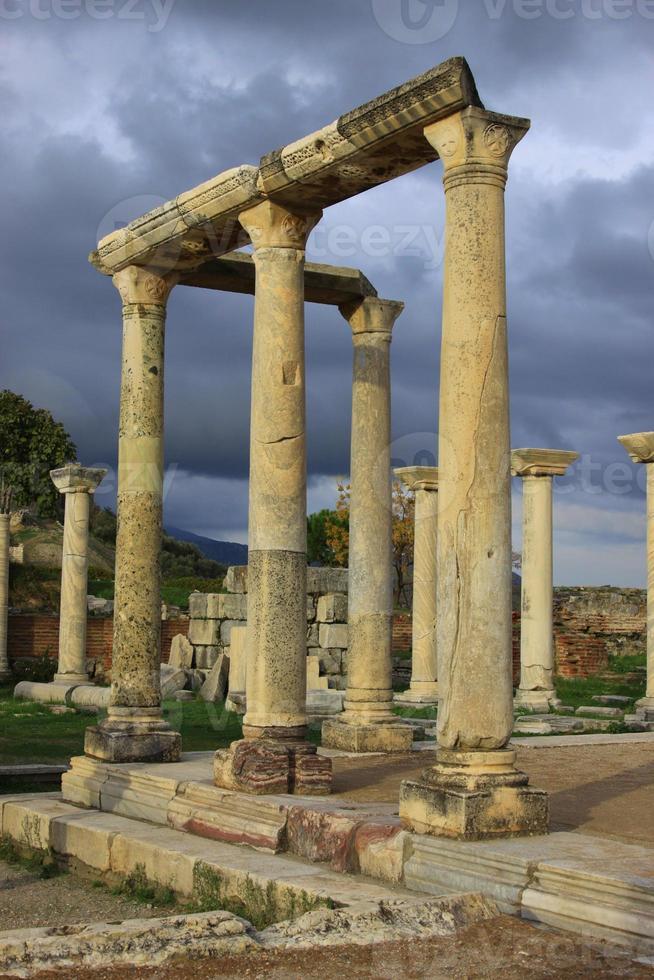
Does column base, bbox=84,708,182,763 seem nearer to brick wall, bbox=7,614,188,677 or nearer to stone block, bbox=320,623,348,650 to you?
stone block, bbox=320,623,348,650

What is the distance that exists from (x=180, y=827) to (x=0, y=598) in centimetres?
1923

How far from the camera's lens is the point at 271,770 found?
9734mm

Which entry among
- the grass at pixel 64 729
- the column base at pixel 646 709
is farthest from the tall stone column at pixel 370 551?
the column base at pixel 646 709

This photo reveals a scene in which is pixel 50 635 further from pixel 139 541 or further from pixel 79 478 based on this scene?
pixel 139 541

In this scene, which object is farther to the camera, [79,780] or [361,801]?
[79,780]

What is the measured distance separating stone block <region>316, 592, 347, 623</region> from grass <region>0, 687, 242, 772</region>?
3292 millimetres

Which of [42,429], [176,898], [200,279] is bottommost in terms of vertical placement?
[176,898]

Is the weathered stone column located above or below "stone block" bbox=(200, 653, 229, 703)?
above

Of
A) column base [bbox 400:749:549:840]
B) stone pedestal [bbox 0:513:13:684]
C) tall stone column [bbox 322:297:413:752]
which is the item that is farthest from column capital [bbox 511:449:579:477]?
column base [bbox 400:749:549:840]

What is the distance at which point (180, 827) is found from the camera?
32.0ft

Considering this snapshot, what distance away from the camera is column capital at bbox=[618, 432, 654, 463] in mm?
19547

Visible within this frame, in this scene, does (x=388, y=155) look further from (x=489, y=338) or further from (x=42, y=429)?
(x=42, y=429)

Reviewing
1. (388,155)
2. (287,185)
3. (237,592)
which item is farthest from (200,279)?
(237,592)

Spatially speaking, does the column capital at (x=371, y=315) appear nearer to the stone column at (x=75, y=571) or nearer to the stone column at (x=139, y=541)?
the stone column at (x=139, y=541)
